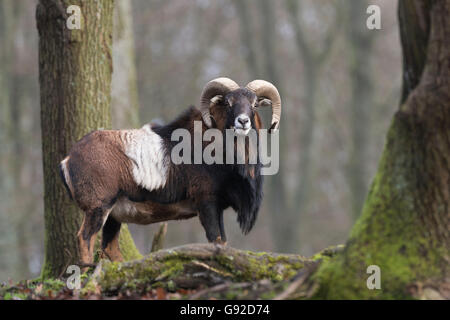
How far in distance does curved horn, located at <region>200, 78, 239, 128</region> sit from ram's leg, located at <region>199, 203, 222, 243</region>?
47.3 inches

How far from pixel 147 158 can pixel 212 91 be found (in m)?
1.36

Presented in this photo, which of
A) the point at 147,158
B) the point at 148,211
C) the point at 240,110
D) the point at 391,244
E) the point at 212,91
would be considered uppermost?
the point at 212,91

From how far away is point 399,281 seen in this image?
5.72m

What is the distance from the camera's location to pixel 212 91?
9.62 meters

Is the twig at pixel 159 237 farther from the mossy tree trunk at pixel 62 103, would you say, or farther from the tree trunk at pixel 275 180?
the tree trunk at pixel 275 180

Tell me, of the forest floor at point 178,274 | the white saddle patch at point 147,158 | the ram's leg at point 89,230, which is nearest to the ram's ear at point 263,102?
the white saddle patch at point 147,158

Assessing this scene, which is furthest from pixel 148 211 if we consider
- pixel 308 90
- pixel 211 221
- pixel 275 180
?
pixel 308 90

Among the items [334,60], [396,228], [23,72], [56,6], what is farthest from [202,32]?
[396,228]

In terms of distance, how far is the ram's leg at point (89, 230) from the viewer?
848 cm

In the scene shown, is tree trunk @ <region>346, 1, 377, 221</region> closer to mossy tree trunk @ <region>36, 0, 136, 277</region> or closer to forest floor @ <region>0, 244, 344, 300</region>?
mossy tree trunk @ <region>36, 0, 136, 277</region>

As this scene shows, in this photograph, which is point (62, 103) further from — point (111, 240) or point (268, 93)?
point (268, 93)

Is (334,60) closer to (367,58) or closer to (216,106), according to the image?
(367,58)

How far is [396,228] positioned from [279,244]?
21.9 m

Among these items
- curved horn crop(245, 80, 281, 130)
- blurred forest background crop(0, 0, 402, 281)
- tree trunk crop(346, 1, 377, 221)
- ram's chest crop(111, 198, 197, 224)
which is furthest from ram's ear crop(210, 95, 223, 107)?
tree trunk crop(346, 1, 377, 221)
